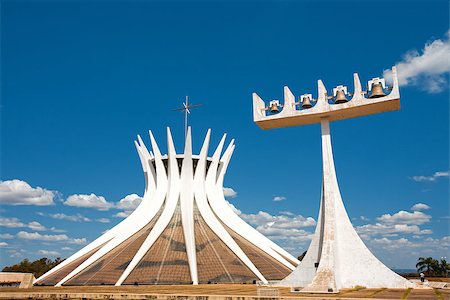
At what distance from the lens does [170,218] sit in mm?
31641

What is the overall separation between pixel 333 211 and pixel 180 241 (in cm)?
1315

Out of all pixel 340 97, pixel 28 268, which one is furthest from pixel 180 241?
pixel 28 268

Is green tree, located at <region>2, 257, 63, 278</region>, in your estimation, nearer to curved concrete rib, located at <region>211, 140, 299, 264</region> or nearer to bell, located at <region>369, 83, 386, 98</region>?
curved concrete rib, located at <region>211, 140, 299, 264</region>

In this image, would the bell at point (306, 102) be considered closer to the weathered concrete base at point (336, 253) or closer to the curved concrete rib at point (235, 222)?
the weathered concrete base at point (336, 253)

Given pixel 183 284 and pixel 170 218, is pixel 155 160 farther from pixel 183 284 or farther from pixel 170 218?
pixel 183 284

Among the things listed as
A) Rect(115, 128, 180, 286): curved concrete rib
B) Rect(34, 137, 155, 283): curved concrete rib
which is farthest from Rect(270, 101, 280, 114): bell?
Rect(34, 137, 155, 283): curved concrete rib

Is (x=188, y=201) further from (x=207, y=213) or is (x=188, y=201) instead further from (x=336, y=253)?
(x=336, y=253)

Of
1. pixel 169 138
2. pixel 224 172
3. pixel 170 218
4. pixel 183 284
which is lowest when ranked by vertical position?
pixel 183 284

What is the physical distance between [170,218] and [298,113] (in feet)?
49.9

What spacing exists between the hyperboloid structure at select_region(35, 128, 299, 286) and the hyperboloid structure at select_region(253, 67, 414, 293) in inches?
283

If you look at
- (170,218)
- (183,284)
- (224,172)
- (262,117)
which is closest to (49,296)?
(183,284)

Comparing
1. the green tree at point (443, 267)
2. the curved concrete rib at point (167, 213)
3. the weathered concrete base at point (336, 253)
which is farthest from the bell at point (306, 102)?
the green tree at point (443, 267)

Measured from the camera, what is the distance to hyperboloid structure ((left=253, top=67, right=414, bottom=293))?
61.6ft

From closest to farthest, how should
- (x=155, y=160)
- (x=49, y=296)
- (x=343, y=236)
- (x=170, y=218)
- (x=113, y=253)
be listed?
(x=49, y=296) → (x=343, y=236) → (x=113, y=253) → (x=170, y=218) → (x=155, y=160)
